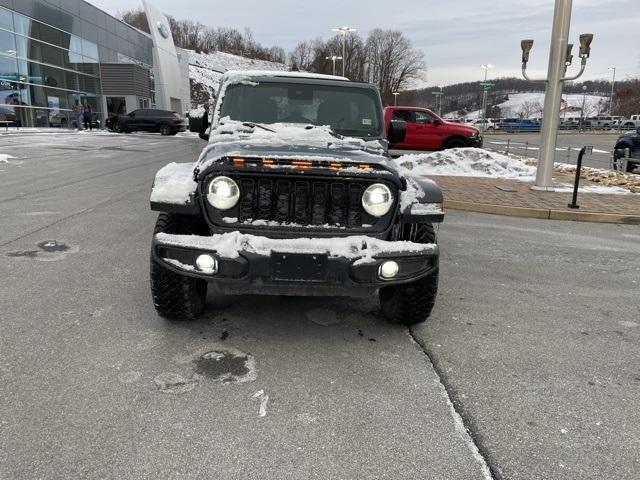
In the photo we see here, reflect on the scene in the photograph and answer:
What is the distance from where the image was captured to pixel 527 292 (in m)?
4.90

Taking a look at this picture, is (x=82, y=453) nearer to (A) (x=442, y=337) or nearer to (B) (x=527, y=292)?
(A) (x=442, y=337)

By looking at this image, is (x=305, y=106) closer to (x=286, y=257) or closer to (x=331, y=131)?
(x=331, y=131)

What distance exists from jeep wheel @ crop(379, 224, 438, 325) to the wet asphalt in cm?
13

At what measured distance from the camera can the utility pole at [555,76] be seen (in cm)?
1084

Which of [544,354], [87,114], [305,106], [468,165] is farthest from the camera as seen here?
[87,114]

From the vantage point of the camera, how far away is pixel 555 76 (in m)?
11.0

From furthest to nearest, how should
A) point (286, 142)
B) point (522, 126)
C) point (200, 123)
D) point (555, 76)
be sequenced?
point (522, 126) < point (555, 76) < point (200, 123) < point (286, 142)

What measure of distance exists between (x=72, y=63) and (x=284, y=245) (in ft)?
124

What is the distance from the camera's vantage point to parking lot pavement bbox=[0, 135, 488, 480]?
236 centimetres

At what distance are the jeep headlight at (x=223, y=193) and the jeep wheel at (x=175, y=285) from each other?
0.99 feet

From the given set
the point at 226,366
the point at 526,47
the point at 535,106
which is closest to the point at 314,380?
the point at 226,366

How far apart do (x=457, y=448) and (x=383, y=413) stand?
1.41ft

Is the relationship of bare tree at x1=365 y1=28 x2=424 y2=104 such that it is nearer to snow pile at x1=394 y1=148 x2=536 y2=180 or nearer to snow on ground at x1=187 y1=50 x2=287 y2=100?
snow on ground at x1=187 y1=50 x2=287 y2=100

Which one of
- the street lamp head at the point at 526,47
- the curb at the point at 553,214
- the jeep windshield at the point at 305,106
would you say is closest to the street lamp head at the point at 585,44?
the street lamp head at the point at 526,47
